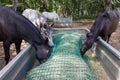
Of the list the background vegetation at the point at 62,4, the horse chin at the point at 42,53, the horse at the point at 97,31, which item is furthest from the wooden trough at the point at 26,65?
the background vegetation at the point at 62,4

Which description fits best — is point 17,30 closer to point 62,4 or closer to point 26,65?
point 26,65

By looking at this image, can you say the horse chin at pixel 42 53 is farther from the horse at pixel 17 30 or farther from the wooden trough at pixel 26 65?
the wooden trough at pixel 26 65

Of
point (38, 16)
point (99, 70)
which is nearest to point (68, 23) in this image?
point (38, 16)

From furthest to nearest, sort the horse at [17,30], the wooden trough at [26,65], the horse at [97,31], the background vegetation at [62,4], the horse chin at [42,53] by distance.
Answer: the background vegetation at [62,4]
the horse at [97,31]
the horse at [17,30]
the horse chin at [42,53]
the wooden trough at [26,65]

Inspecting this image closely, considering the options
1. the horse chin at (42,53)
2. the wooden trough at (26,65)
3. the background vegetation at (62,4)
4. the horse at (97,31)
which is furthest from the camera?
the background vegetation at (62,4)

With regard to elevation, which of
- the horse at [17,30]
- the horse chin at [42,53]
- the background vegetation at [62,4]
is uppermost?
the horse at [17,30]

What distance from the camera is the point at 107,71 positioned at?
3.90 meters

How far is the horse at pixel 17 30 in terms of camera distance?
172 inches

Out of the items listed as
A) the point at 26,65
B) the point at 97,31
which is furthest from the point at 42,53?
the point at 97,31

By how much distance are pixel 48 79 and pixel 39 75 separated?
164mm

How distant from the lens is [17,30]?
4.78m

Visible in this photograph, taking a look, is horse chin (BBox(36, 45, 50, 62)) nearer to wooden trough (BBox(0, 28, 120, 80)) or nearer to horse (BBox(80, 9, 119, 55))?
wooden trough (BBox(0, 28, 120, 80))

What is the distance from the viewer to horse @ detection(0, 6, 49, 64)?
4.37 metres

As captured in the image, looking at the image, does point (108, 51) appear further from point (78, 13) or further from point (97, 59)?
point (78, 13)
